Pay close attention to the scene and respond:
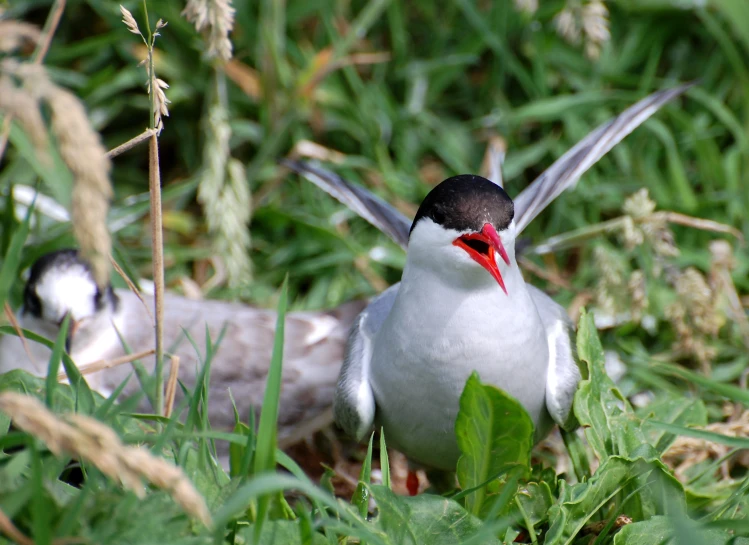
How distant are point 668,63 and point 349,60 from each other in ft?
5.55

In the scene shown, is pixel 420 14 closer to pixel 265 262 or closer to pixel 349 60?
pixel 349 60

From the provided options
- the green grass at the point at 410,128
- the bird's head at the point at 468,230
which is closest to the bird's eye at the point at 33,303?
the green grass at the point at 410,128

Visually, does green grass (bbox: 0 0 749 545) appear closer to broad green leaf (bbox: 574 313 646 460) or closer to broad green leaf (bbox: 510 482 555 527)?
broad green leaf (bbox: 574 313 646 460)

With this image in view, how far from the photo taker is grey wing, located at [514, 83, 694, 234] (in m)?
2.96

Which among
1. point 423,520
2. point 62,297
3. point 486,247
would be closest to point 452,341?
point 486,247

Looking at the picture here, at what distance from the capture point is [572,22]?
363 centimetres

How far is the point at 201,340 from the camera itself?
11.6 feet

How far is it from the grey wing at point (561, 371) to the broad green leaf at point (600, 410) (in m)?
0.10

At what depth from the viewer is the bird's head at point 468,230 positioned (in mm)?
2385

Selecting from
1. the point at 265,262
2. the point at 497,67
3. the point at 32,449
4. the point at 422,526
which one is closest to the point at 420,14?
the point at 497,67

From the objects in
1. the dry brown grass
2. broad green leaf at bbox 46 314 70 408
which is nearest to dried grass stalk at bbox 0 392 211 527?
the dry brown grass

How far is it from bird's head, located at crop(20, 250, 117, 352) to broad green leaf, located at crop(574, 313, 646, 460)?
1.83 meters

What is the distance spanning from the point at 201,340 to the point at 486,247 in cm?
153

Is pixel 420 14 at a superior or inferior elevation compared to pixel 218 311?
superior
